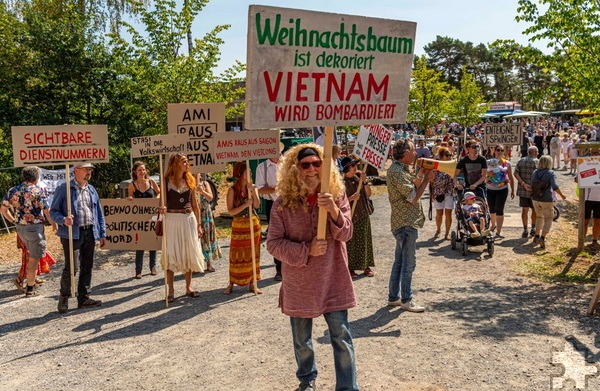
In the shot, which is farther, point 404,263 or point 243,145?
point 243,145

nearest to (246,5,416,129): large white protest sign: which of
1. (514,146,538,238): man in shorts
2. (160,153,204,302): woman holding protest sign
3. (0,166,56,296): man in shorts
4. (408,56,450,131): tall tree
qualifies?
(160,153,204,302): woman holding protest sign

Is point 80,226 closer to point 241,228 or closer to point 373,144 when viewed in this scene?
point 241,228

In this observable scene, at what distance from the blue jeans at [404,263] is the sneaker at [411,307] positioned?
0.04 meters

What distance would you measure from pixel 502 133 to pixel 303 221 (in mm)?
12082

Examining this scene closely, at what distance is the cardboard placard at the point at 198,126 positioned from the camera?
886 centimetres

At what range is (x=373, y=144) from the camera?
28.2 ft

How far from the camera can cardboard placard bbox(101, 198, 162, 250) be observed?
9.27 metres

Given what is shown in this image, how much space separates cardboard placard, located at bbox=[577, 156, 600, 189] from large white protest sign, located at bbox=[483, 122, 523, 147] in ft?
18.3

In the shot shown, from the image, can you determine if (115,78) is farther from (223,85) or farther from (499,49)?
(499,49)

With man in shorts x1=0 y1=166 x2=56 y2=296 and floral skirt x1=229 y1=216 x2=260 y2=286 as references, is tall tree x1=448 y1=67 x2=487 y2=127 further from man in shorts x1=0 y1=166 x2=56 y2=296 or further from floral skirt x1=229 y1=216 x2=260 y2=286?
man in shorts x1=0 y1=166 x2=56 y2=296

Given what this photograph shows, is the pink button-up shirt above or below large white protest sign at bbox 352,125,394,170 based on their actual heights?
below

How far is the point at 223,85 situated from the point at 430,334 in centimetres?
851

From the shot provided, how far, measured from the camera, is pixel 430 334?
595 cm

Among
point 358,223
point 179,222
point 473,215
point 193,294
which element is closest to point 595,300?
point 358,223
